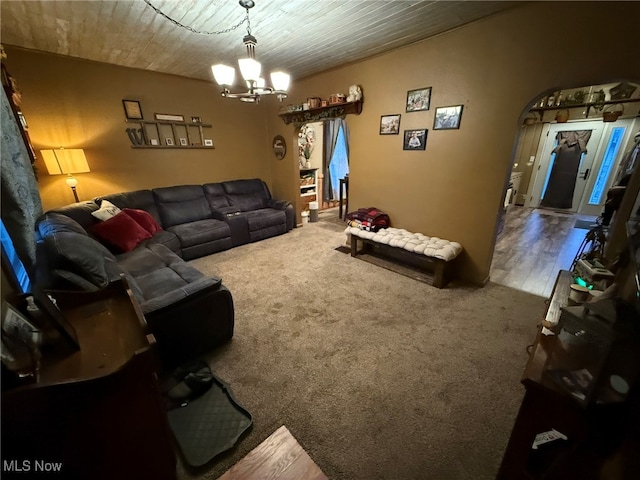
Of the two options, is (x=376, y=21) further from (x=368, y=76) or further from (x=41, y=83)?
(x=41, y=83)

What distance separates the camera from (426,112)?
9.53 feet

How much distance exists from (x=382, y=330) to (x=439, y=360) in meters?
0.48

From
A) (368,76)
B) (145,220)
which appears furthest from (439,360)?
(145,220)

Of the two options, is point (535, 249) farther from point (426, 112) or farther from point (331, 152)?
point (331, 152)

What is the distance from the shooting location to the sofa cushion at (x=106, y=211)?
3.06 m

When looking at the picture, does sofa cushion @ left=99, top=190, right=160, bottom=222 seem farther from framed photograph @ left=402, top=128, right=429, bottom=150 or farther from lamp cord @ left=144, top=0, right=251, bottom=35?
framed photograph @ left=402, top=128, right=429, bottom=150

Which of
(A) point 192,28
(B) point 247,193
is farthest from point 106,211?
(A) point 192,28

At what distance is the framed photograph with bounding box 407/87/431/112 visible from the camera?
2.85 meters

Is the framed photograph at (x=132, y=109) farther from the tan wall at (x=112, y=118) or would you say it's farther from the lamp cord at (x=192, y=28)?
the lamp cord at (x=192, y=28)

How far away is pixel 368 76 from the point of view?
130 inches

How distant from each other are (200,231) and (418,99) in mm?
3306

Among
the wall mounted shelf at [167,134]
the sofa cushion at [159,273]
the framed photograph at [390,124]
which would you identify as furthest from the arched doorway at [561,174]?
the wall mounted shelf at [167,134]
